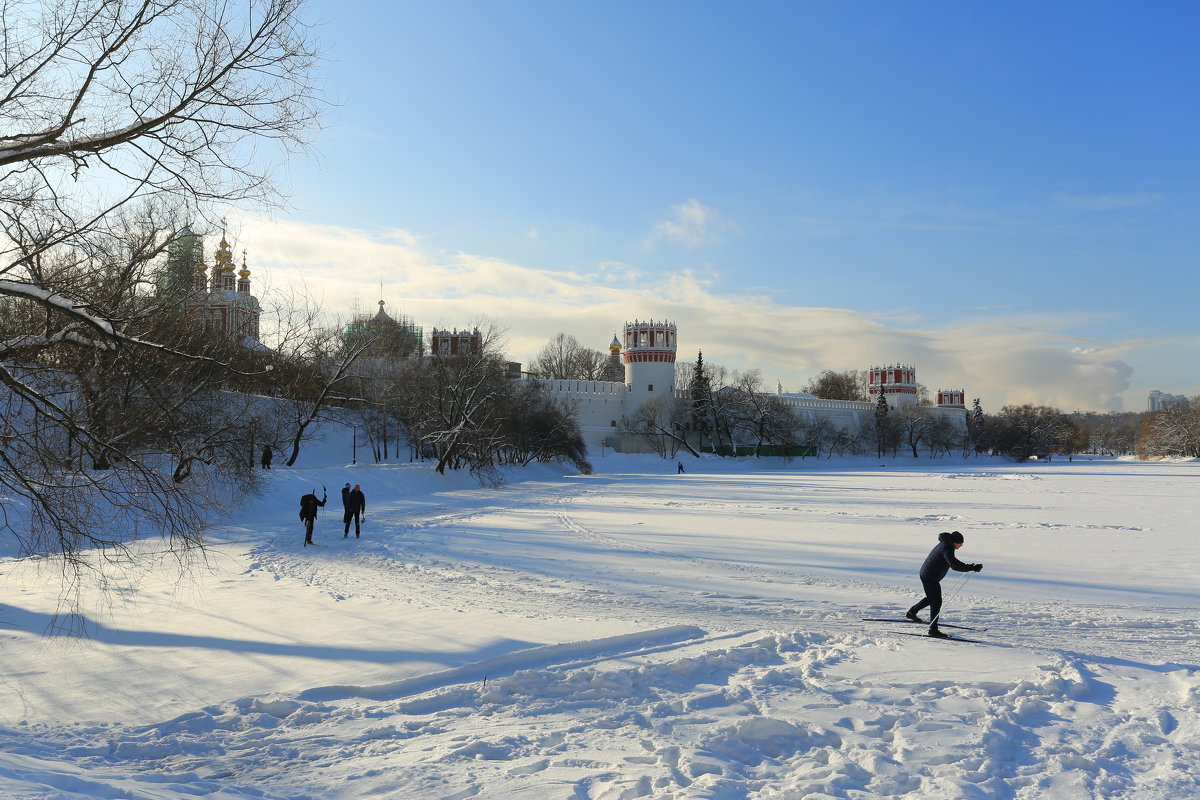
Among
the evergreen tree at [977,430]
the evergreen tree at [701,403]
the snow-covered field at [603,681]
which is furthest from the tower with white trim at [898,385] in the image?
the snow-covered field at [603,681]

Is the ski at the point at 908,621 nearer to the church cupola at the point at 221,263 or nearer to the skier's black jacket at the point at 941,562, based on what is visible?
the skier's black jacket at the point at 941,562

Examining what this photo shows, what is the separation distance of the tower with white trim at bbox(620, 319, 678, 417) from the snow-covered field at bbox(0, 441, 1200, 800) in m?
61.0

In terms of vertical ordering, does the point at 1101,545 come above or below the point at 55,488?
below

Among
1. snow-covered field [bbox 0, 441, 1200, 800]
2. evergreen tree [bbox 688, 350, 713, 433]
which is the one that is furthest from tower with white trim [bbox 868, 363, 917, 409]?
snow-covered field [bbox 0, 441, 1200, 800]

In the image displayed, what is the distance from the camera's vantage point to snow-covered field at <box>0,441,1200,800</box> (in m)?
5.04

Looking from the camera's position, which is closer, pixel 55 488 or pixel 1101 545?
pixel 55 488

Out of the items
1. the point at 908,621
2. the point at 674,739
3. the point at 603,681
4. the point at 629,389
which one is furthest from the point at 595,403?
the point at 674,739

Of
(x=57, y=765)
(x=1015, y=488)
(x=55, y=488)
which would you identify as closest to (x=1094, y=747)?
(x=57, y=765)

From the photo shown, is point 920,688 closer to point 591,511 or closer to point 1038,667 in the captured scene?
point 1038,667

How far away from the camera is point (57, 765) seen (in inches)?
191

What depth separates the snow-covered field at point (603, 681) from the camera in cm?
504

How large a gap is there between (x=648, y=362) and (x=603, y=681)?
6990 centimetres

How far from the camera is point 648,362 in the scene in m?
76.2

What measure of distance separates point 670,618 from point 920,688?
3234 mm
